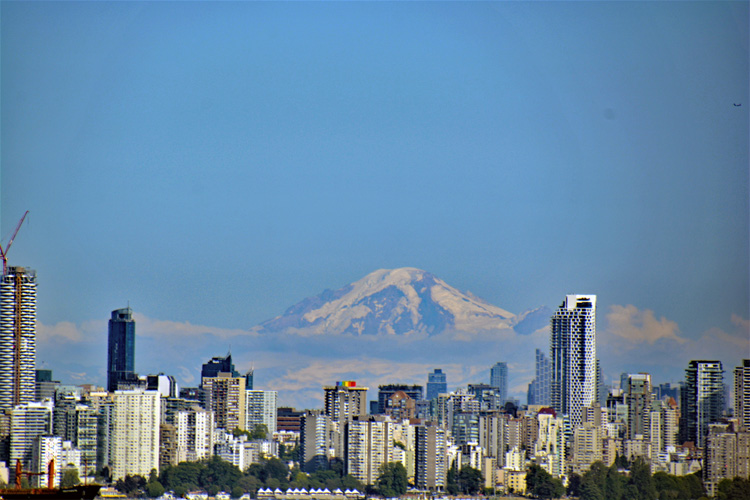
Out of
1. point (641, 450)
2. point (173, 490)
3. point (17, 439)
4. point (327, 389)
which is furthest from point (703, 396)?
point (17, 439)

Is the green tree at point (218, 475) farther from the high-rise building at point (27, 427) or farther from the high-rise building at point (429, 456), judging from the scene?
the high-rise building at point (429, 456)

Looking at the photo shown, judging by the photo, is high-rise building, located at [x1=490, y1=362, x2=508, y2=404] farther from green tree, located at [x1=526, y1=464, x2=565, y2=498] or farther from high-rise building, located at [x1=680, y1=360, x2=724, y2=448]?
green tree, located at [x1=526, y1=464, x2=565, y2=498]

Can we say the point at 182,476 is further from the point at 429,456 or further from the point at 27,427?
the point at 429,456

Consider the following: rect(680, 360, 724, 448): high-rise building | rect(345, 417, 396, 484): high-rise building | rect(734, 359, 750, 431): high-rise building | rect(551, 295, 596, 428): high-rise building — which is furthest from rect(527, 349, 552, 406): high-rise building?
rect(345, 417, 396, 484): high-rise building

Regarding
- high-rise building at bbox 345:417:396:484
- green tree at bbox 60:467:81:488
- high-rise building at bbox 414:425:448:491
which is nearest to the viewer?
green tree at bbox 60:467:81:488

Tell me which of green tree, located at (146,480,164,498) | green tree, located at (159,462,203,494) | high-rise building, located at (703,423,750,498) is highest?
high-rise building, located at (703,423,750,498)

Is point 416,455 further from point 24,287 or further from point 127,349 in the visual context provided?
point 127,349
